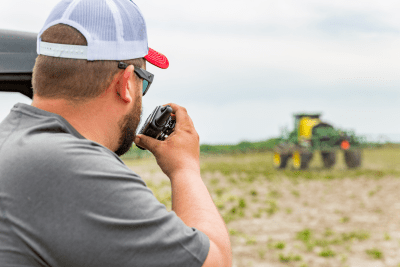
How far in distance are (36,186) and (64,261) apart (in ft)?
0.67

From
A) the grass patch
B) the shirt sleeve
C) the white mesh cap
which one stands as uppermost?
the white mesh cap

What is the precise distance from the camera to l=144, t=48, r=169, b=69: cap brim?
1.62 meters

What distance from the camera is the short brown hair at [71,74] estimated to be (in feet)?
4.35

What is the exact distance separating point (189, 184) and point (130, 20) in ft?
1.91

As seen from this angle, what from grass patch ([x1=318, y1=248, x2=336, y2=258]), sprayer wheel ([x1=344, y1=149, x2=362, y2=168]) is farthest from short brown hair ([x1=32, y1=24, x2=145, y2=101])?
sprayer wheel ([x1=344, y1=149, x2=362, y2=168])

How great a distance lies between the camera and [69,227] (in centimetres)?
107

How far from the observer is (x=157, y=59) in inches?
66.4

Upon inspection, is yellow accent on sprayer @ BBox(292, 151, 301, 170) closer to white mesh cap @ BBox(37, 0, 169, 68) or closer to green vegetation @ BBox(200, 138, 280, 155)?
green vegetation @ BBox(200, 138, 280, 155)

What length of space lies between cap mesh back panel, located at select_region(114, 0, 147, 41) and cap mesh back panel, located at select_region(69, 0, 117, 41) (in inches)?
2.1

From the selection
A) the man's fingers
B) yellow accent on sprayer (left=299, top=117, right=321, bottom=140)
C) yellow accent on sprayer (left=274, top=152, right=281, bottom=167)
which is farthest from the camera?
yellow accent on sprayer (left=299, top=117, right=321, bottom=140)

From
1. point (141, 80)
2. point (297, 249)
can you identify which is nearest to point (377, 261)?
point (297, 249)

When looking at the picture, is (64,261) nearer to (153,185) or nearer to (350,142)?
(153,185)

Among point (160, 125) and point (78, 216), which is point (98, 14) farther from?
point (78, 216)

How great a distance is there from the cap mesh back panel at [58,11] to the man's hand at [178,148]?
52 centimetres
